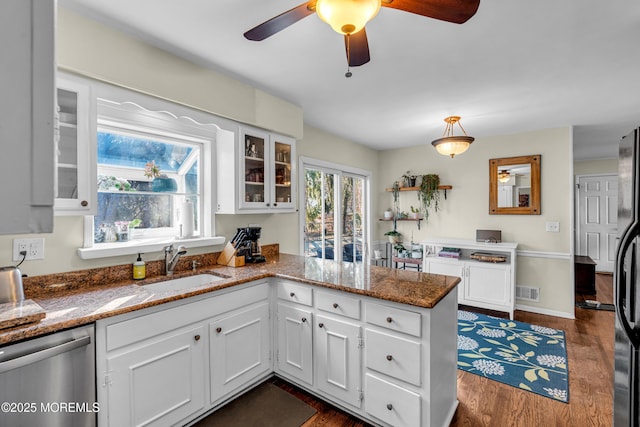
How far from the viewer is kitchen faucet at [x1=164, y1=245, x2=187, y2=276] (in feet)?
7.50

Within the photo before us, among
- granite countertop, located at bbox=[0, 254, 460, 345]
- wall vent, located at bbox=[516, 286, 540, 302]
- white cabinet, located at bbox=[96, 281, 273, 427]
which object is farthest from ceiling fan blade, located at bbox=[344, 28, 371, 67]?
wall vent, located at bbox=[516, 286, 540, 302]

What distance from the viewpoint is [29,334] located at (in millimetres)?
1247

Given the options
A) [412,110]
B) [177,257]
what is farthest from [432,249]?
[177,257]

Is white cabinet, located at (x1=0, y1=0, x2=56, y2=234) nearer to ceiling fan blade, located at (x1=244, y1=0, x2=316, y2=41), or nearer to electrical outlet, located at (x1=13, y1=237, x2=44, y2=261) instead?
ceiling fan blade, located at (x1=244, y1=0, x2=316, y2=41)

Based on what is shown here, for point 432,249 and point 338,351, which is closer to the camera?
point 338,351

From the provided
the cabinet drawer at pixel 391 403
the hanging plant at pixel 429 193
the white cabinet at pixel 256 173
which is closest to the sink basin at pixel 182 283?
the white cabinet at pixel 256 173

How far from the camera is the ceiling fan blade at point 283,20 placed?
51.5 inches

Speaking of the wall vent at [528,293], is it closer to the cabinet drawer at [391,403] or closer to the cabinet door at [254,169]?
the cabinet drawer at [391,403]

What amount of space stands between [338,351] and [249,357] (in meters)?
0.66

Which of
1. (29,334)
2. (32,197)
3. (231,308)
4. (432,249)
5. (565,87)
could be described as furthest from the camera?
(432,249)

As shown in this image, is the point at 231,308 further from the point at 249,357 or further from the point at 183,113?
the point at 183,113

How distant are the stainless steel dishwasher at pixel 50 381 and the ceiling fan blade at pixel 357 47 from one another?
1.85 meters

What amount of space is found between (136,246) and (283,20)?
5.79ft

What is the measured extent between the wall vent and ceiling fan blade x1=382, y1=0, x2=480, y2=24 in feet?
12.9
